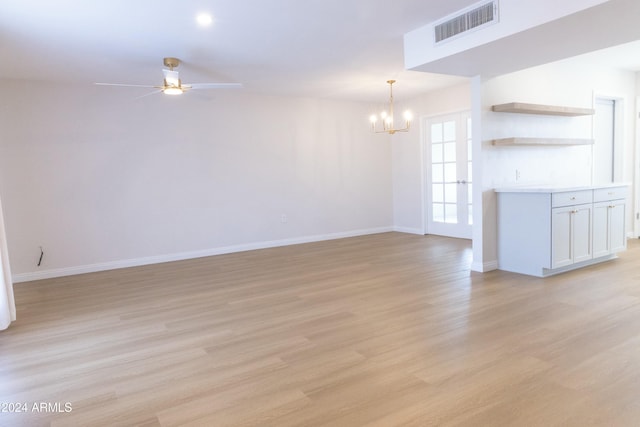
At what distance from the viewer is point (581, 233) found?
14.2 ft

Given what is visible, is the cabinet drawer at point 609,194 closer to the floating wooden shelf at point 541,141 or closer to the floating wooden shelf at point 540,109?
the floating wooden shelf at point 541,141

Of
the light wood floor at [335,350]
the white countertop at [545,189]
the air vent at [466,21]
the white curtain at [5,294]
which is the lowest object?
the light wood floor at [335,350]

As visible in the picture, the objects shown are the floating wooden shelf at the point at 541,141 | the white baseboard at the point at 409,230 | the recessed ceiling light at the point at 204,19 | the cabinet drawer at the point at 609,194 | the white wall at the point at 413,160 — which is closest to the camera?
the recessed ceiling light at the point at 204,19

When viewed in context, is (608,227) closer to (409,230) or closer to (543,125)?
(543,125)

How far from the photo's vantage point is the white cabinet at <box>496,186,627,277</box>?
4082 mm

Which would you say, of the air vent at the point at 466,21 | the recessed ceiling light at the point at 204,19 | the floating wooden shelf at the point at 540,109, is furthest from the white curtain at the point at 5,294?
the floating wooden shelf at the point at 540,109

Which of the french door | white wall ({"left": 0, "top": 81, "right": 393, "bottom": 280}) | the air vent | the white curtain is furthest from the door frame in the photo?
the white curtain

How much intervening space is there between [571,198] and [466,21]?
2.20 metres

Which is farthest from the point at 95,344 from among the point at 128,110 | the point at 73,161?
the point at 128,110

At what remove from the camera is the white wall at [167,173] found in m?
4.98

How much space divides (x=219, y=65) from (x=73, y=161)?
2.38 meters

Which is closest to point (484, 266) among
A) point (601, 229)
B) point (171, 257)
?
point (601, 229)

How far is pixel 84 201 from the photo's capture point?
17.2 feet

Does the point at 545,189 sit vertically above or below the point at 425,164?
below
